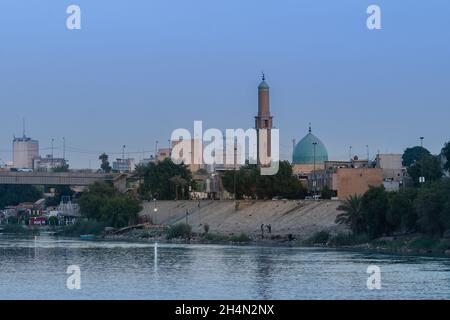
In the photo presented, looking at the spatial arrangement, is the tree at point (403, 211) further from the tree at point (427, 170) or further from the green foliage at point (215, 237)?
the green foliage at point (215, 237)

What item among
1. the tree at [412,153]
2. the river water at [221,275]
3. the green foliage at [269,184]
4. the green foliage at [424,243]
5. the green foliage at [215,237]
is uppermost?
the tree at [412,153]

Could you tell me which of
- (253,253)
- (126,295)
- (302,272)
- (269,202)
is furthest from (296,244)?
(126,295)

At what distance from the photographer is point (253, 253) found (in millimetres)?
74125

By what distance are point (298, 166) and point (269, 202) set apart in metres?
34.4

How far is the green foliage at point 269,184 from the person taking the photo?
4688 inches

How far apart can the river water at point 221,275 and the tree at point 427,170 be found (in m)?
24.9

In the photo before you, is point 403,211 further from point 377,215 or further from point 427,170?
point 427,170

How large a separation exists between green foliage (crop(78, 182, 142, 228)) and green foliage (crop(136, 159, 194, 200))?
7559 mm

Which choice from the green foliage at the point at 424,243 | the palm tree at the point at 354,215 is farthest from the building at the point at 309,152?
the green foliage at the point at 424,243

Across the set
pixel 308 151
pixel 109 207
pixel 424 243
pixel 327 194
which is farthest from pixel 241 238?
pixel 308 151

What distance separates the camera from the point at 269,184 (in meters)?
119

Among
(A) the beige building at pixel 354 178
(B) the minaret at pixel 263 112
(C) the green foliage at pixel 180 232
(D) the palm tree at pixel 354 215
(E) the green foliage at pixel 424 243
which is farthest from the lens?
(B) the minaret at pixel 263 112

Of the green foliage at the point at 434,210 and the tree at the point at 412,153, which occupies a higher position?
the tree at the point at 412,153

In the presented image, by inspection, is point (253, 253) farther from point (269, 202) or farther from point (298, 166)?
point (298, 166)
